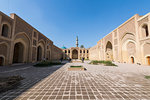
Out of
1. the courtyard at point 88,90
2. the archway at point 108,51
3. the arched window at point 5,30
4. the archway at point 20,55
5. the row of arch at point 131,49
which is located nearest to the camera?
the courtyard at point 88,90

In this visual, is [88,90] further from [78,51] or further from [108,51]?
[78,51]

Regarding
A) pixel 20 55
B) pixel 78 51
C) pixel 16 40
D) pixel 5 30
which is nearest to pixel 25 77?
pixel 5 30

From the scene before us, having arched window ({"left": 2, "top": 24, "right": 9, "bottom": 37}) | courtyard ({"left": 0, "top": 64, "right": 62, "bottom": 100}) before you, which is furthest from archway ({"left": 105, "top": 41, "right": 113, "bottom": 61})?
arched window ({"left": 2, "top": 24, "right": 9, "bottom": 37})

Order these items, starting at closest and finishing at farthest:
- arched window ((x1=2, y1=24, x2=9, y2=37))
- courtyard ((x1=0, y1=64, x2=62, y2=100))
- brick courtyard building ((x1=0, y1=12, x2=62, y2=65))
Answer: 1. courtyard ((x1=0, y1=64, x2=62, y2=100))
2. brick courtyard building ((x1=0, y1=12, x2=62, y2=65))
3. arched window ((x1=2, y1=24, x2=9, y2=37))

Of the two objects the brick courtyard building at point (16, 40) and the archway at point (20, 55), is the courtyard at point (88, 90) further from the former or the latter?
the archway at point (20, 55)

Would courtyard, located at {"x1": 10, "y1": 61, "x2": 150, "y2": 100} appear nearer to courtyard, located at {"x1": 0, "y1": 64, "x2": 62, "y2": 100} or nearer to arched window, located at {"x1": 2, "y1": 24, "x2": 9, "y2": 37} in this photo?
courtyard, located at {"x1": 0, "y1": 64, "x2": 62, "y2": 100}

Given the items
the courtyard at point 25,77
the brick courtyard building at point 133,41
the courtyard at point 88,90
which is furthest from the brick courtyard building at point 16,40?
the brick courtyard building at point 133,41

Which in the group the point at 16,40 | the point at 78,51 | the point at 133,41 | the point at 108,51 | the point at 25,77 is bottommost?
the point at 25,77

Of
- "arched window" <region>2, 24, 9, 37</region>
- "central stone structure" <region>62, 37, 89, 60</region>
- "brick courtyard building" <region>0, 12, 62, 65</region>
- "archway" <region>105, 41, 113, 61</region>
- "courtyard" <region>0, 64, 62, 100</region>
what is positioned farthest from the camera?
"central stone structure" <region>62, 37, 89, 60</region>

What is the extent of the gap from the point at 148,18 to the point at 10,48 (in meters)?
25.8

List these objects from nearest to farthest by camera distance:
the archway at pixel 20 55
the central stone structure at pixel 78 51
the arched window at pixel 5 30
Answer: the arched window at pixel 5 30
the archway at pixel 20 55
the central stone structure at pixel 78 51

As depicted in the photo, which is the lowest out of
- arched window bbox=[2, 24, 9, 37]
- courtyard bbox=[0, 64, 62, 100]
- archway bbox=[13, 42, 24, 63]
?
courtyard bbox=[0, 64, 62, 100]

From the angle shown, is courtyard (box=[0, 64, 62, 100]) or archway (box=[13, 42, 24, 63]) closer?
courtyard (box=[0, 64, 62, 100])

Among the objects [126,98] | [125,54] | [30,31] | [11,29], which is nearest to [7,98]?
[126,98]
